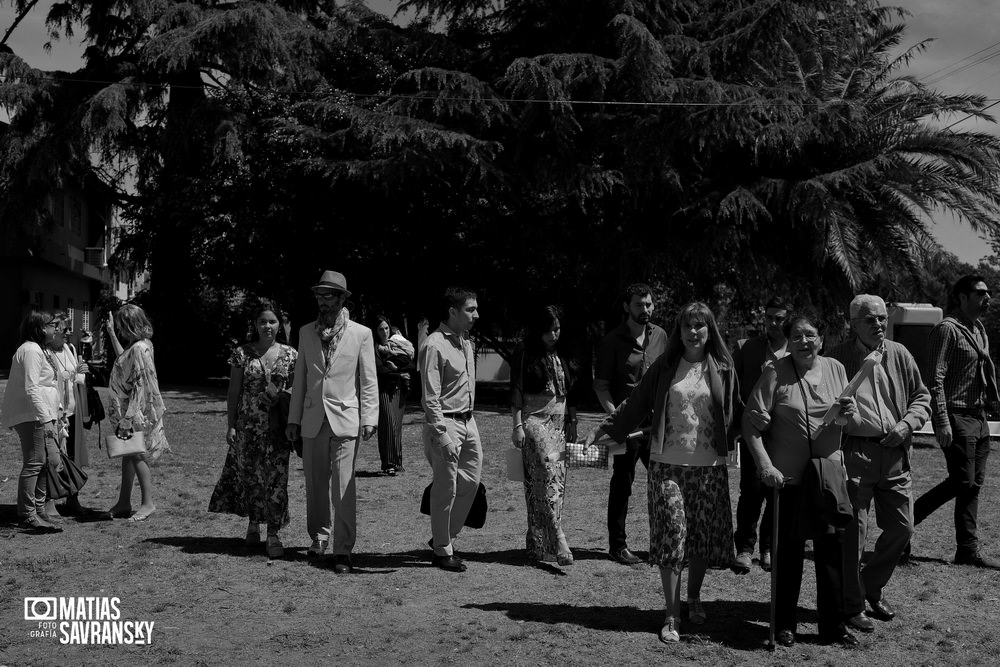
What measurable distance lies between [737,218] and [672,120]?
7.54ft

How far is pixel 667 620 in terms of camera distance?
17.1 feet

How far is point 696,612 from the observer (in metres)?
5.49

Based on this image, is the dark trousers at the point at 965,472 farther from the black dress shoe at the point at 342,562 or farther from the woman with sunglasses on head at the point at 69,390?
the woman with sunglasses on head at the point at 69,390

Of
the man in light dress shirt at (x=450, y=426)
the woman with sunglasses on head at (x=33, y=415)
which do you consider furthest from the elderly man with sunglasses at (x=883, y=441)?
the woman with sunglasses on head at (x=33, y=415)

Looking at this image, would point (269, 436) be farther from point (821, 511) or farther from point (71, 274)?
point (71, 274)

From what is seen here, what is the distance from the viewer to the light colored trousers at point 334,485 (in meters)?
6.59

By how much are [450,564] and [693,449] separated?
2.11 metres

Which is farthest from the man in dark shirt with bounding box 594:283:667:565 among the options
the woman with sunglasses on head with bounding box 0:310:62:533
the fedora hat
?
the woman with sunglasses on head with bounding box 0:310:62:533

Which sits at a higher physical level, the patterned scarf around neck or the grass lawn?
the patterned scarf around neck

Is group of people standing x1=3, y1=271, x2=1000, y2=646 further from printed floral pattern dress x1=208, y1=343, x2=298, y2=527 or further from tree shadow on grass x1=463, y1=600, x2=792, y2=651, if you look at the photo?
tree shadow on grass x1=463, y1=600, x2=792, y2=651

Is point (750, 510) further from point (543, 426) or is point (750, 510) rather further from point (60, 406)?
point (60, 406)

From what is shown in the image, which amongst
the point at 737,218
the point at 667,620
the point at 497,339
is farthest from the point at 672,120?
the point at 667,620

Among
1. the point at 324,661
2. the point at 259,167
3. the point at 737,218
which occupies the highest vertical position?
the point at 259,167

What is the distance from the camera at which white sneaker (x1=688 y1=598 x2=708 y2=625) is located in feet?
18.0
